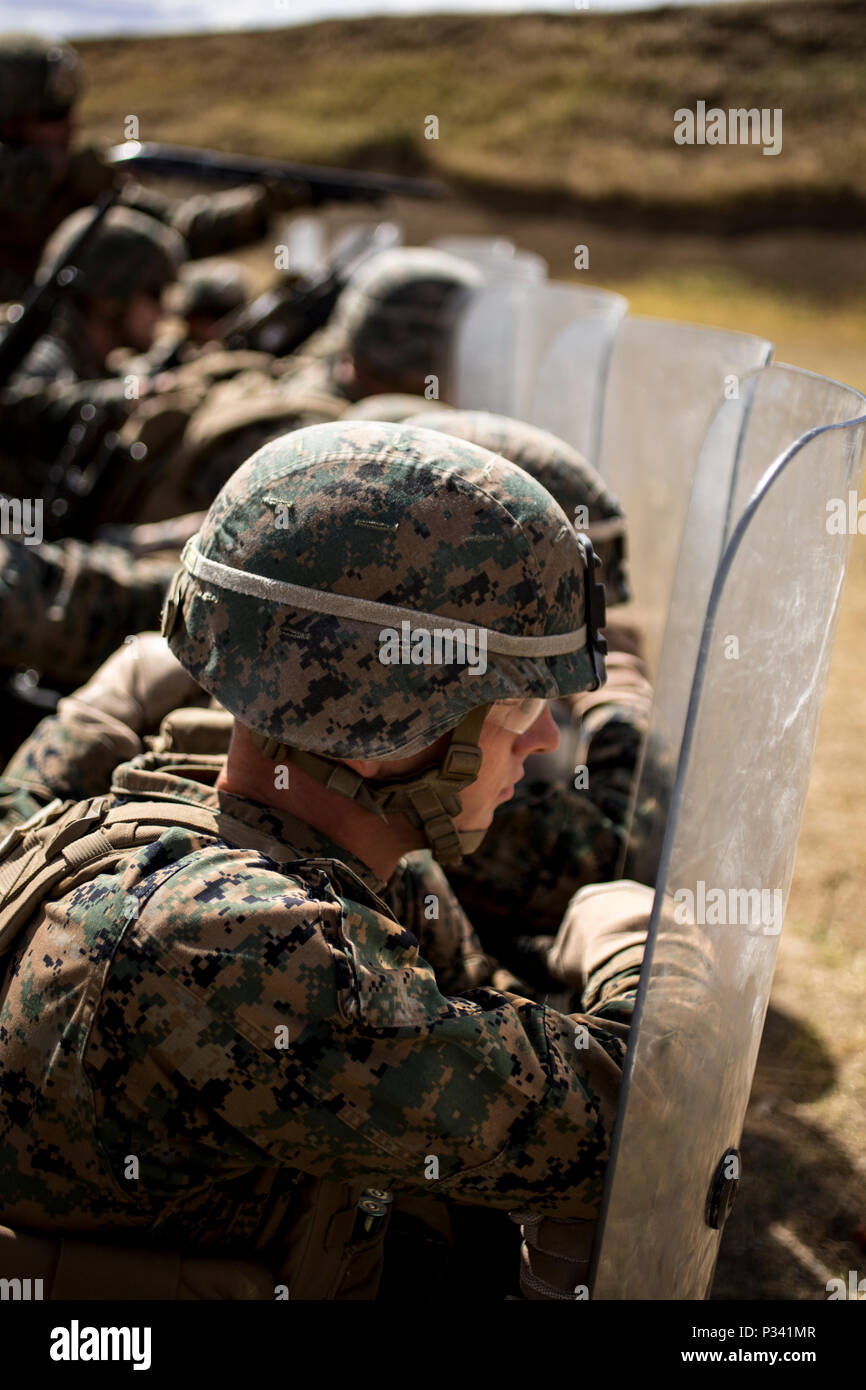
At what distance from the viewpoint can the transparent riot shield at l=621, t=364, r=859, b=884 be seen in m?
2.18

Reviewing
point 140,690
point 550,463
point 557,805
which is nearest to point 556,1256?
point 557,805

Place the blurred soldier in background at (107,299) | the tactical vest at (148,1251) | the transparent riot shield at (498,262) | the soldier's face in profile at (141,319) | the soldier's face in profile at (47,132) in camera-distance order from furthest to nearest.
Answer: the soldier's face in profile at (47,132) → the transparent riot shield at (498,262) → the soldier's face in profile at (141,319) → the blurred soldier in background at (107,299) → the tactical vest at (148,1251)

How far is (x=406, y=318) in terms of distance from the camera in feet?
16.4

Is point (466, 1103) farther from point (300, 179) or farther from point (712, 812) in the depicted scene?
point (300, 179)

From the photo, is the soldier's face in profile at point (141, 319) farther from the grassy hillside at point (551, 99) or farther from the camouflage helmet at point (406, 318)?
the grassy hillside at point (551, 99)

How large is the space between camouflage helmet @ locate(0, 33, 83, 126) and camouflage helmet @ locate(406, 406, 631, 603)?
5.32 meters

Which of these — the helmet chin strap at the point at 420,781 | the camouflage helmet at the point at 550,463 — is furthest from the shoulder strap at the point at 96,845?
the camouflage helmet at the point at 550,463

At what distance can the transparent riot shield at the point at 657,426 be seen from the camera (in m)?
2.97

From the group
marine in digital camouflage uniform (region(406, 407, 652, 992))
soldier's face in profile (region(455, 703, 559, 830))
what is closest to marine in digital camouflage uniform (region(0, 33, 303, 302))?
marine in digital camouflage uniform (region(406, 407, 652, 992))

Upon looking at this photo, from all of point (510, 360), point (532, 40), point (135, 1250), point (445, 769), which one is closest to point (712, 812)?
point (445, 769)

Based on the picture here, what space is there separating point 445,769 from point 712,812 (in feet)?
1.33

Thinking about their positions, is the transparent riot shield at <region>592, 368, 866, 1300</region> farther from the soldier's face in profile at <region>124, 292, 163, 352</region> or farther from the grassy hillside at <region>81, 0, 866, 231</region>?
the grassy hillside at <region>81, 0, 866, 231</region>

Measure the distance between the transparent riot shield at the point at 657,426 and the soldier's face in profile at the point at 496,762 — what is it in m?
1.15
